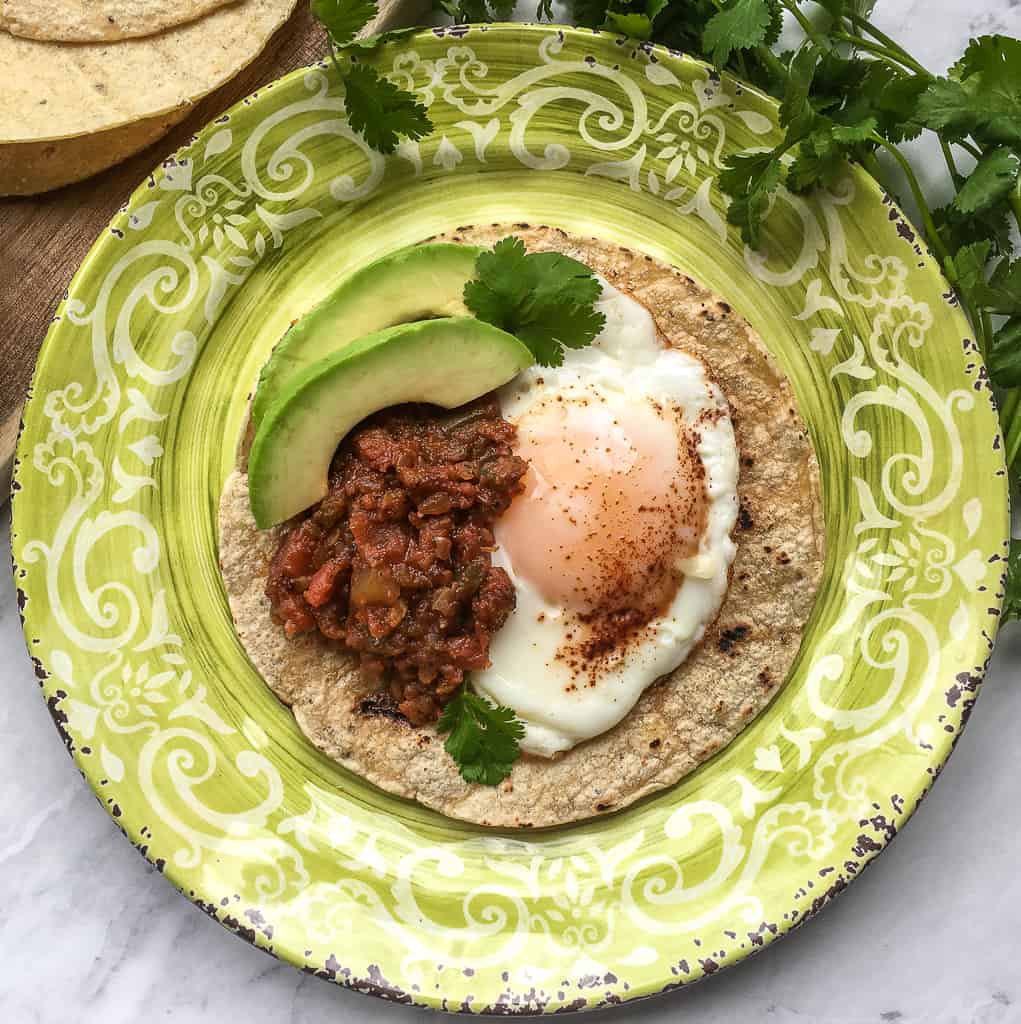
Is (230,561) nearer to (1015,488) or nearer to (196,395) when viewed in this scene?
(196,395)

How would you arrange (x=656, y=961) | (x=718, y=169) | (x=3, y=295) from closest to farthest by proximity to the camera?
(x=656, y=961)
(x=718, y=169)
(x=3, y=295)

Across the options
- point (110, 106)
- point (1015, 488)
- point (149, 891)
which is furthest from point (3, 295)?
point (1015, 488)

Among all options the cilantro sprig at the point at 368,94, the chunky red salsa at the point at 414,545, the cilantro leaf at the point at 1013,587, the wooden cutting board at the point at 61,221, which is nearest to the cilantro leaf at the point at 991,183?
the cilantro leaf at the point at 1013,587

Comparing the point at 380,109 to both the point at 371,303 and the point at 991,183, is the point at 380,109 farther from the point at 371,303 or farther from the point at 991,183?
the point at 991,183

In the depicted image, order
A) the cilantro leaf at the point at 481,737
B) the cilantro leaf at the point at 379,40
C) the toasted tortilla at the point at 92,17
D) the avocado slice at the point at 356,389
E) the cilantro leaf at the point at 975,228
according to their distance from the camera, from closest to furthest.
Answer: the avocado slice at the point at 356,389
the cilantro leaf at the point at 481,737
the cilantro leaf at the point at 379,40
the cilantro leaf at the point at 975,228
the toasted tortilla at the point at 92,17

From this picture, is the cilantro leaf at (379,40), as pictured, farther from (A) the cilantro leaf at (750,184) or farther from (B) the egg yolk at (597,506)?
(B) the egg yolk at (597,506)
